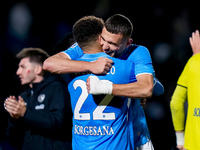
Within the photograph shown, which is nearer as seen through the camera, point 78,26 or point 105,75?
point 105,75

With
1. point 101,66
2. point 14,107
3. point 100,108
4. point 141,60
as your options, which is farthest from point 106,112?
point 14,107

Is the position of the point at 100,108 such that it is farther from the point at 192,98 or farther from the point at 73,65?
the point at 192,98

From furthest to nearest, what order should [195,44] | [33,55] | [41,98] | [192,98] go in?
1. [33,55]
2. [41,98]
3. [195,44]
4. [192,98]

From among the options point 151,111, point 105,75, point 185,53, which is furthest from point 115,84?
point 185,53

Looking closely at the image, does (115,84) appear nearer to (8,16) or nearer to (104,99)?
(104,99)

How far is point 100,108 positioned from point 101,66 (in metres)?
0.35

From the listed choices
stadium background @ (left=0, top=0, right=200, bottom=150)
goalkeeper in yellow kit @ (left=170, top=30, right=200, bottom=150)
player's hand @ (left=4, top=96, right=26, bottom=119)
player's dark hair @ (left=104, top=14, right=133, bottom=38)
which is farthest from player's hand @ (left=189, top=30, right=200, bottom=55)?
stadium background @ (left=0, top=0, right=200, bottom=150)

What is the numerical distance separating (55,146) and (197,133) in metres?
1.58

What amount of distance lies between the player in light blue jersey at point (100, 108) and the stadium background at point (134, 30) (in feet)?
12.0

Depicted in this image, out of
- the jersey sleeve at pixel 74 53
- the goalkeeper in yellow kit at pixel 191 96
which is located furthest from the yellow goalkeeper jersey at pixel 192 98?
the jersey sleeve at pixel 74 53

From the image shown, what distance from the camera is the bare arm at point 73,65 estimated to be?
2.33 m

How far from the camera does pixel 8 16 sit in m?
7.05

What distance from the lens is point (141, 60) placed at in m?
2.53

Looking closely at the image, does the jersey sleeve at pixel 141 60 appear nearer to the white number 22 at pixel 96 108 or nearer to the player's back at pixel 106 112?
the player's back at pixel 106 112
